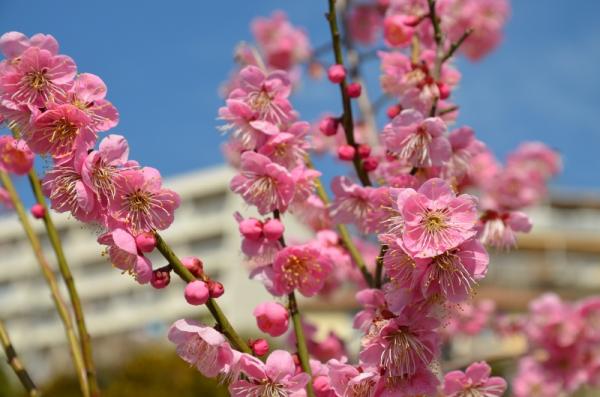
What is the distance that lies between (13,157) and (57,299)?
292 mm

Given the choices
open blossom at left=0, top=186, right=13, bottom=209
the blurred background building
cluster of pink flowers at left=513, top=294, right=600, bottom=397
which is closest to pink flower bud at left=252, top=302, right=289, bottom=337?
open blossom at left=0, top=186, right=13, bottom=209

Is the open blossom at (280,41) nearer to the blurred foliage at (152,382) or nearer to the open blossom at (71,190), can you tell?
the open blossom at (71,190)

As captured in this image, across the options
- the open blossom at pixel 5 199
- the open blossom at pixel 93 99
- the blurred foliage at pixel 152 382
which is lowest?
the blurred foliage at pixel 152 382

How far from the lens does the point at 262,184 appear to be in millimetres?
1613

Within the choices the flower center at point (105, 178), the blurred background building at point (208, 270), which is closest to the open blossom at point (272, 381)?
the flower center at point (105, 178)

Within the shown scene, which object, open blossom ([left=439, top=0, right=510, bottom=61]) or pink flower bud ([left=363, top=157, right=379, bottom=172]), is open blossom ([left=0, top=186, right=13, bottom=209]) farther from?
open blossom ([left=439, top=0, right=510, bottom=61])

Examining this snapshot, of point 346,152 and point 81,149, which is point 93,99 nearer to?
point 81,149

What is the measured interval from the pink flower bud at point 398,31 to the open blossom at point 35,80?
3.60 ft

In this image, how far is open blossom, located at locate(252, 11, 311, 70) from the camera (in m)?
4.36

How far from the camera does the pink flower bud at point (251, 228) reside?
1.59 meters

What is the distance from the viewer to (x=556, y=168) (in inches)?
215

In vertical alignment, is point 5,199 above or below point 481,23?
below

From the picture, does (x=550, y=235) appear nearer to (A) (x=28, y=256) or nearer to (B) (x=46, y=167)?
(A) (x=28, y=256)

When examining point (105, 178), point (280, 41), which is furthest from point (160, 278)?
point (280, 41)
